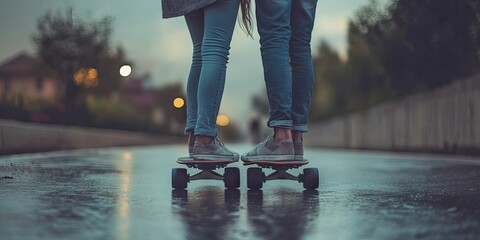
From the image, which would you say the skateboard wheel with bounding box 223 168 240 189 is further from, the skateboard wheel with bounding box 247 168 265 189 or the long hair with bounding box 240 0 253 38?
the long hair with bounding box 240 0 253 38

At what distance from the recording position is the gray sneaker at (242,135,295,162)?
17.3ft

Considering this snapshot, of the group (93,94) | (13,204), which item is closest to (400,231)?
(13,204)

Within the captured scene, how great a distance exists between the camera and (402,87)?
63.2 ft

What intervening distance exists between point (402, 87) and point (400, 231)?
53.2 feet

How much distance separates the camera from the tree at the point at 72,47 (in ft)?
106

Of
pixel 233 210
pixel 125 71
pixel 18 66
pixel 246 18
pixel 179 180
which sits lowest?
pixel 233 210

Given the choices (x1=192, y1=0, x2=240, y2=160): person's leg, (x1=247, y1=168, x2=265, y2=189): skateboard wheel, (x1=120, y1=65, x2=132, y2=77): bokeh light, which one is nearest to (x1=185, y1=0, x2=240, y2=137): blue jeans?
(x1=192, y1=0, x2=240, y2=160): person's leg

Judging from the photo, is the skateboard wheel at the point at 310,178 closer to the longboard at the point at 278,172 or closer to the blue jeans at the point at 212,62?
the longboard at the point at 278,172

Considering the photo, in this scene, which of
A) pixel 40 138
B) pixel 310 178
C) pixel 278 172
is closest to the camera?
pixel 310 178

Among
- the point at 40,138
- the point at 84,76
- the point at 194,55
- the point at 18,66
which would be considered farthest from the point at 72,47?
the point at 18,66

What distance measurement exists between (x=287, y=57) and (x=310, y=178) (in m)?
0.81

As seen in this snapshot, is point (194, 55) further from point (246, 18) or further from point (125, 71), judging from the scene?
point (125, 71)

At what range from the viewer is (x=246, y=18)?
5789mm

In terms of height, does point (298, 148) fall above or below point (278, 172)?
above
